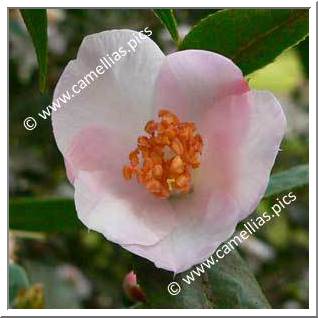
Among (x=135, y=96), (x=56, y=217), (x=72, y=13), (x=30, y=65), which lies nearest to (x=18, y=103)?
(x=30, y=65)

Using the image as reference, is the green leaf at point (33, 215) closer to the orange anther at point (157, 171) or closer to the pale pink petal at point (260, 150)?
the orange anther at point (157, 171)

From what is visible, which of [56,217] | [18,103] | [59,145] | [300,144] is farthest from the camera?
[300,144]

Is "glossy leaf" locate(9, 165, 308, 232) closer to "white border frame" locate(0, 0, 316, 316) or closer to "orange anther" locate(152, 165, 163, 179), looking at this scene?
"white border frame" locate(0, 0, 316, 316)

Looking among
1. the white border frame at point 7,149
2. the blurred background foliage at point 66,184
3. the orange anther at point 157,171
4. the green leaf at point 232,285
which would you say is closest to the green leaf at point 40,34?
the white border frame at point 7,149

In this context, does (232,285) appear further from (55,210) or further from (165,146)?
(55,210)

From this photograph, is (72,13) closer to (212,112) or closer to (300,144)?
(300,144)
